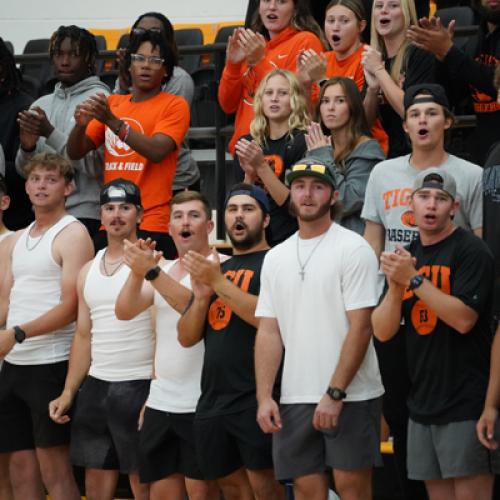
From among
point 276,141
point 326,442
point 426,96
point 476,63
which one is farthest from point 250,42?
point 326,442

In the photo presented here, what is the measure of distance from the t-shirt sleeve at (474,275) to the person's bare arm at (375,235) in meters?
0.76

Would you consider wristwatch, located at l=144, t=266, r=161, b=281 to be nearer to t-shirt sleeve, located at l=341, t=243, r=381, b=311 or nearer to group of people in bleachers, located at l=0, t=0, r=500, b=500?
group of people in bleachers, located at l=0, t=0, r=500, b=500

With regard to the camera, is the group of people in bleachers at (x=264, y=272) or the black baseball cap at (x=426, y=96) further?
the black baseball cap at (x=426, y=96)

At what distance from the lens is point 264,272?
4.82 metres

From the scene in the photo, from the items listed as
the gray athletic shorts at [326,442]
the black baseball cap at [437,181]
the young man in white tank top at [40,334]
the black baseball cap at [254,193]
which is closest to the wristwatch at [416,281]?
the black baseball cap at [437,181]

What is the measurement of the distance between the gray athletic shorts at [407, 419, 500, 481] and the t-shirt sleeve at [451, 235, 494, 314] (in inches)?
19.0

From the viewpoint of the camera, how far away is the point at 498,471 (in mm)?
4336

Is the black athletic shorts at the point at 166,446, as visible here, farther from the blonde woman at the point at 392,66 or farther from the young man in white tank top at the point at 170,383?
the blonde woman at the point at 392,66

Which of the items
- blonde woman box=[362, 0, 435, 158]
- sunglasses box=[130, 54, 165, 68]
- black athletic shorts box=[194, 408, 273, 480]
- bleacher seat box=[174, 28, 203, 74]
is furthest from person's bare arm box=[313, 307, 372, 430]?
bleacher seat box=[174, 28, 203, 74]

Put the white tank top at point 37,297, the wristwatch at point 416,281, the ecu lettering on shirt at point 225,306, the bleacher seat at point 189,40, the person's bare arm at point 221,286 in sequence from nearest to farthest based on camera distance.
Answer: the wristwatch at point 416,281, the person's bare arm at point 221,286, the ecu lettering on shirt at point 225,306, the white tank top at point 37,297, the bleacher seat at point 189,40

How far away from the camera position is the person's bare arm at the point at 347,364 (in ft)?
14.7

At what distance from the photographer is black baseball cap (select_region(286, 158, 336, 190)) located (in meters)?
4.82

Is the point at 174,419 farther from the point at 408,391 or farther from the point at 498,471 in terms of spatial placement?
the point at 498,471

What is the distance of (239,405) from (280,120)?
5.53ft
